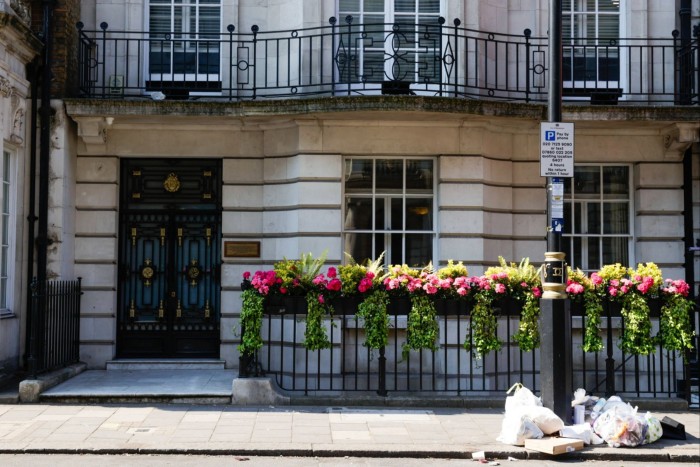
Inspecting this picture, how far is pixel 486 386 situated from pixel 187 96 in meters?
6.56

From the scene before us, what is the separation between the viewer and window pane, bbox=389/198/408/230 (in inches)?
512

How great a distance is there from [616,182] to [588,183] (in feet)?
1.53

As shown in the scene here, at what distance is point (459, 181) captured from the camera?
12.7 m

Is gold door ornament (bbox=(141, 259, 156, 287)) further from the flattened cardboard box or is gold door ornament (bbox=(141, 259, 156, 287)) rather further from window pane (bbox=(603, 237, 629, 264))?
window pane (bbox=(603, 237, 629, 264))

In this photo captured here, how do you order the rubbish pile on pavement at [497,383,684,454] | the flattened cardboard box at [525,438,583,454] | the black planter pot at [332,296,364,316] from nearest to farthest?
1. the flattened cardboard box at [525,438,583,454]
2. the rubbish pile on pavement at [497,383,684,454]
3. the black planter pot at [332,296,364,316]

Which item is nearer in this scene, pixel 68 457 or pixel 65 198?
pixel 68 457

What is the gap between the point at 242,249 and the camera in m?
13.2

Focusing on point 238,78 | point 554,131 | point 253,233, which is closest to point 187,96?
point 238,78

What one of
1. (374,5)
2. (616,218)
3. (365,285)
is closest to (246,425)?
(365,285)

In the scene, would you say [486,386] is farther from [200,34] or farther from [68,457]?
[200,34]

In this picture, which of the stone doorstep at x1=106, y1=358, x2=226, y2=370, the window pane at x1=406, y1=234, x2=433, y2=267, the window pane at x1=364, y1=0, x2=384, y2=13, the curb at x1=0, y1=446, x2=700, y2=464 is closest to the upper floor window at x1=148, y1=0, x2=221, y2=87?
the window pane at x1=364, y1=0, x2=384, y2=13

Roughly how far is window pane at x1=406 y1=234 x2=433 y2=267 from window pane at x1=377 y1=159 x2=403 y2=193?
2.63 ft

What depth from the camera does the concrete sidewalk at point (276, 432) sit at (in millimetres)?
8672

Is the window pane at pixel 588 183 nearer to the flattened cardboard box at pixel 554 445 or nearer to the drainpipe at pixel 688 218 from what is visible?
the drainpipe at pixel 688 218
